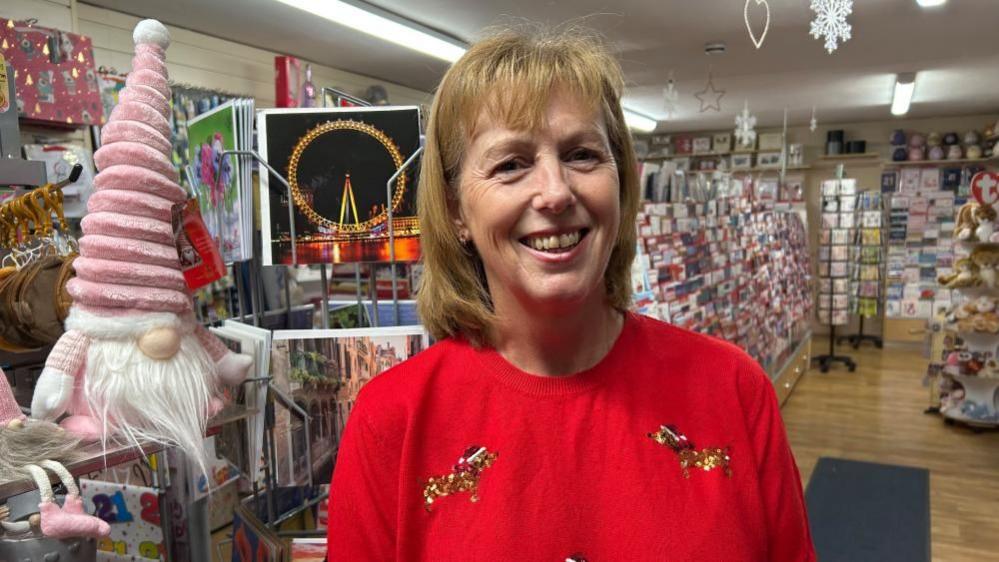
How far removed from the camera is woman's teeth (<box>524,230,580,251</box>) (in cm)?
93

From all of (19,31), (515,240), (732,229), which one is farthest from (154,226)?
(732,229)

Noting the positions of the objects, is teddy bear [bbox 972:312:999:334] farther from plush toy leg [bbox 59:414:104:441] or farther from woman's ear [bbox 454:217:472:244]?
plush toy leg [bbox 59:414:104:441]

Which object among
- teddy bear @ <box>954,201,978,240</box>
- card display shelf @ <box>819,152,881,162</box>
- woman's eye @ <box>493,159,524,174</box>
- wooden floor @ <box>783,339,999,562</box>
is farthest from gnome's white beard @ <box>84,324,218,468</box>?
card display shelf @ <box>819,152,881,162</box>

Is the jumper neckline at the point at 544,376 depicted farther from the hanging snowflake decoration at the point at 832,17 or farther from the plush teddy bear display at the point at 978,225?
the plush teddy bear display at the point at 978,225

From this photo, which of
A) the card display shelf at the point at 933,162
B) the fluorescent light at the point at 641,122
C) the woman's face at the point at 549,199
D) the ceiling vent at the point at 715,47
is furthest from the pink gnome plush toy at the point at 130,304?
the card display shelf at the point at 933,162

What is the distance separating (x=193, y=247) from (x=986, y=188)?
18.4 ft

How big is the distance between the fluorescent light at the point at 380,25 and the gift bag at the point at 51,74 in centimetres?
98

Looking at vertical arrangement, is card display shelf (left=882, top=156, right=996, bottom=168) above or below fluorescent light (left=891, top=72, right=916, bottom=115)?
below

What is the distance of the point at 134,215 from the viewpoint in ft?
3.39

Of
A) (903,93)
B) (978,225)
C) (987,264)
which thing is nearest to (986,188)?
(978,225)

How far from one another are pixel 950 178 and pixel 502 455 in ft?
32.9

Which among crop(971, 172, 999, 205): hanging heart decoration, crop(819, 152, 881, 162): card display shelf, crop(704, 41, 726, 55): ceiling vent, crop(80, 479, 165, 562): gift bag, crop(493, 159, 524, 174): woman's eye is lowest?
crop(80, 479, 165, 562): gift bag

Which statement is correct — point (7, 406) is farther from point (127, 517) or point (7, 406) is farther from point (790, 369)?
point (790, 369)

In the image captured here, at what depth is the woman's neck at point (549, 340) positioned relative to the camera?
1032 mm
